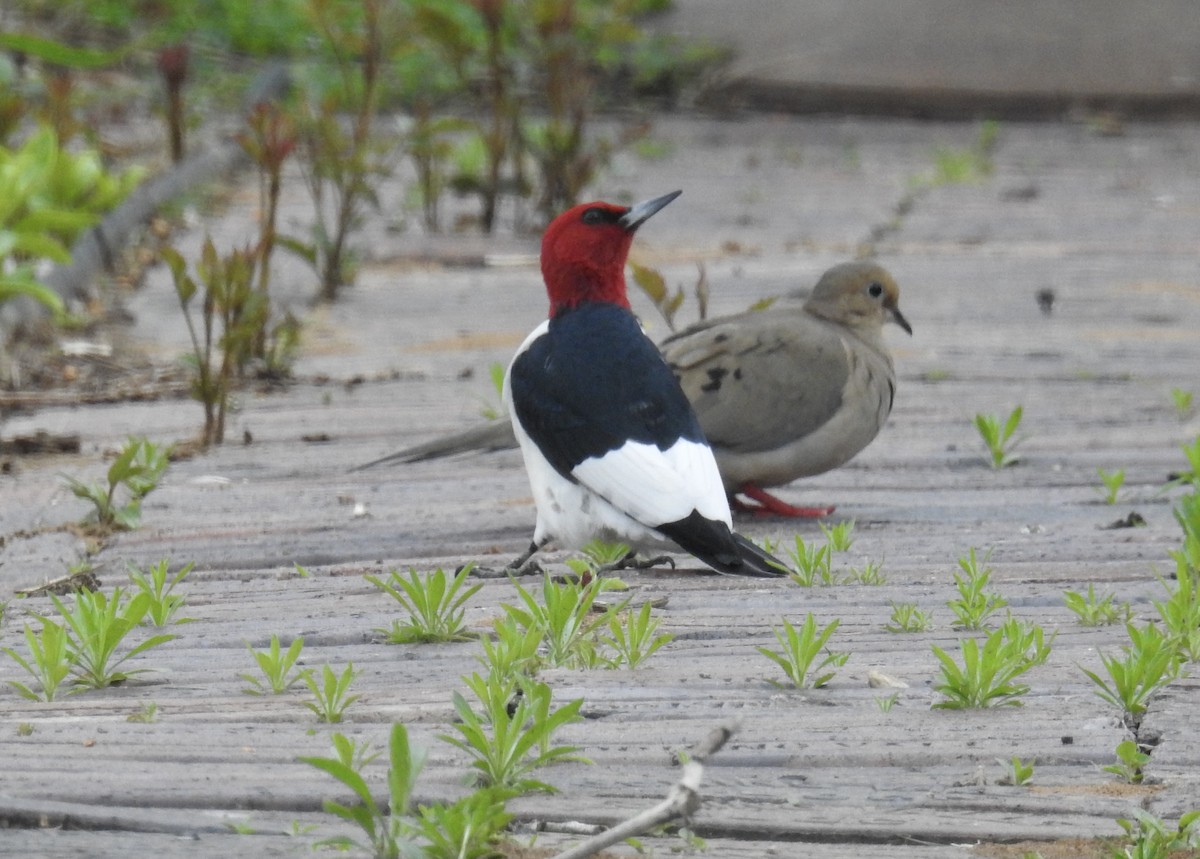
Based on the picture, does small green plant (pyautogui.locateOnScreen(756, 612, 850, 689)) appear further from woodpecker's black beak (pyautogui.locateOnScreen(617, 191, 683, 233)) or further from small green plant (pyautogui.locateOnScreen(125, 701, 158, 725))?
woodpecker's black beak (pyautogui.locateOnScreen(617, 191, 683, 233))

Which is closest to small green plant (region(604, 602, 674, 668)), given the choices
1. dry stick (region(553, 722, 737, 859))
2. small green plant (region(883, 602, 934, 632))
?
small green plant (region(883, 602, 934, 632))

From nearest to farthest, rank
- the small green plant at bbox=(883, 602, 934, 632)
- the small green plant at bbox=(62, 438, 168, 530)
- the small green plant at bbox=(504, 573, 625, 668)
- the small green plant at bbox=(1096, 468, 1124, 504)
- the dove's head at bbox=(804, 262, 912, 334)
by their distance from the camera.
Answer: the small green plant at bbox=(504, 573, 625, 668) < the small green plant at bbox=(883, 602, 934, 632) < the small green plant at bbox=(62, 438, 168, 530) < the small green plant at bbox=(1096, 468, 1124, 504) < the dove's head at bbox=(804, 262, 912, 334)

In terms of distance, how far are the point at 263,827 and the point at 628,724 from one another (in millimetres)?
535

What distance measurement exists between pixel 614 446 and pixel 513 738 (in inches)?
Answer: 57.3

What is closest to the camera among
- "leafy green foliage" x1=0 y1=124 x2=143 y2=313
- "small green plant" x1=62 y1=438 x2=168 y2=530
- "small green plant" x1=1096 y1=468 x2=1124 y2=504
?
"small green plant" x1=62 y1=438 x2=168 y2=530

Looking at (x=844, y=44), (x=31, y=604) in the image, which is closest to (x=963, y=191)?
(x=844, y=44)

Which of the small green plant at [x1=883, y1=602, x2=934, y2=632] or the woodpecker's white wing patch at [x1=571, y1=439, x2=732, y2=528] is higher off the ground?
the woodpecker's white wing patch at [x1=571, y1=439, x2=732, y2=528]

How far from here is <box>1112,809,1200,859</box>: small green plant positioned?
6.43 feet

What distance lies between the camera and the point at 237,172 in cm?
942

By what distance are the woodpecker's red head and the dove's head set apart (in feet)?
3.02

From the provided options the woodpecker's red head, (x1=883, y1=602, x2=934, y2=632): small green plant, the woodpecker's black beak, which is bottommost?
(x1=883, y1=602, x2=934, y2=632): small green plant

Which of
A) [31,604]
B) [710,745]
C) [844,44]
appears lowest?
[31,604]

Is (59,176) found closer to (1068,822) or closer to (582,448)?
(582,448)

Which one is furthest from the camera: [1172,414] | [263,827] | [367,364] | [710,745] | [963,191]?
[963,191]
